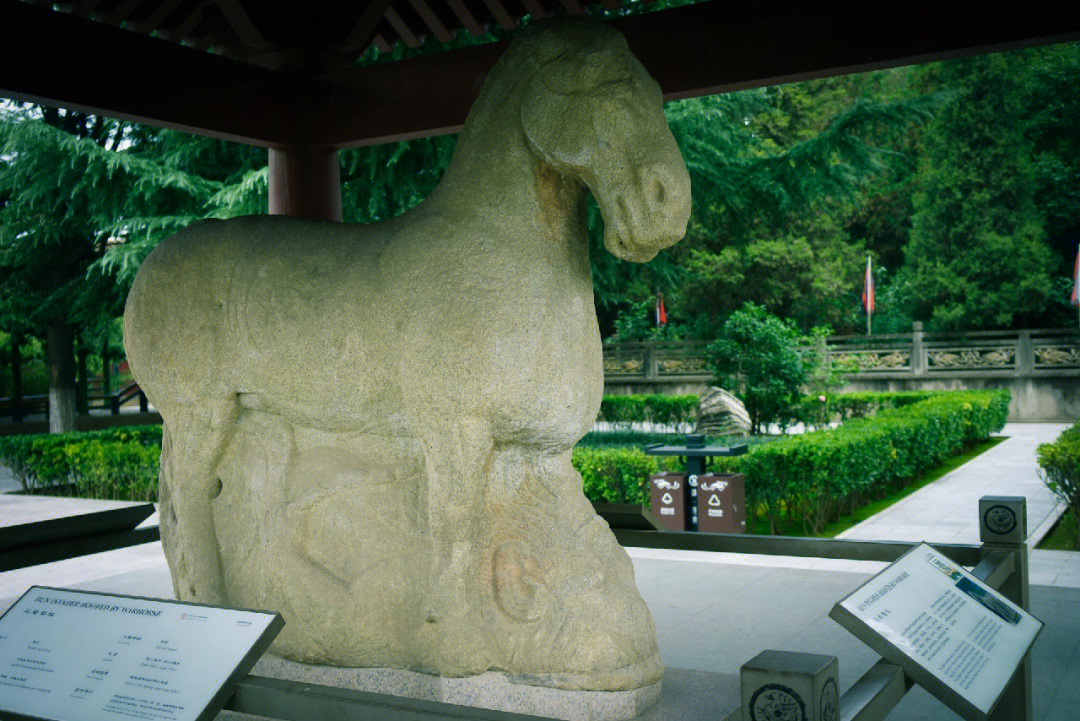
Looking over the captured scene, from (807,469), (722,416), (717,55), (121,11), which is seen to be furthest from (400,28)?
(722,416)

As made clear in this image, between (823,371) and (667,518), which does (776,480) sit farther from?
(823,371)

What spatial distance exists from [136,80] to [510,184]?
204 cm

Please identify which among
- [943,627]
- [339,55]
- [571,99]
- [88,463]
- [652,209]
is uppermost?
[339,55]

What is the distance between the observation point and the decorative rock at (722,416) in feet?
40.2

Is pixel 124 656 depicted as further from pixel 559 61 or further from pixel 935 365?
pixel 935 365

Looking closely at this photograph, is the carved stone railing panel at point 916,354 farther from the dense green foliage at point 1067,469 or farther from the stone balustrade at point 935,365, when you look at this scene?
the dense green foliage at point 1067,469

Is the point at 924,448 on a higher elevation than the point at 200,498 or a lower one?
lower

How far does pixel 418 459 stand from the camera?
3.06 metres

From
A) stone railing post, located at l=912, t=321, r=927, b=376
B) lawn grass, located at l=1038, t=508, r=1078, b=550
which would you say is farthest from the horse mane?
stone railing post, located at l=912, t=321, r=927, b=376

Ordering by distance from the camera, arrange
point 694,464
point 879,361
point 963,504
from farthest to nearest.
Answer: point 879,361 < point 963,504 < point 694,464

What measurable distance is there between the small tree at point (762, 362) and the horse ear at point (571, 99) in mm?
10232

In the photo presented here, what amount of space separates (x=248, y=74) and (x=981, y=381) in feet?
61.3

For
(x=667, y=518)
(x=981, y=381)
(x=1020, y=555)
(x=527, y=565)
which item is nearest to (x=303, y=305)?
(x=527, y=565)

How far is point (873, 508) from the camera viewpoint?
32.4 ft
